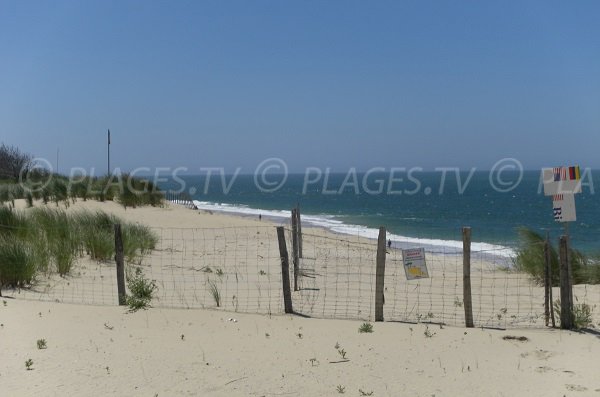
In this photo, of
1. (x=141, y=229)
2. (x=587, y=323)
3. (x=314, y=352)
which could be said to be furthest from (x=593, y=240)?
(x=314, y=352)

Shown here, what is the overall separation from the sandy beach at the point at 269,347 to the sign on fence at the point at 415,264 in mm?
684

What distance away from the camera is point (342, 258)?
65.4ft

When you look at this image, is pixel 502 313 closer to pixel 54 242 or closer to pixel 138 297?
pixel 138 297

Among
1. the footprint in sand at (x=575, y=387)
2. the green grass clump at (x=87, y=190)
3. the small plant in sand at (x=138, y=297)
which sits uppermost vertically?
the green grass clump at (x=87, y=190)

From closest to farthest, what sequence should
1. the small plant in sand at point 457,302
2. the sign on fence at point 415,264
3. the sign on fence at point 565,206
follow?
1. the sign on fence at point 565,206
2. the sign on fence at point 415,264
3. the small plant in sand at point 457,302

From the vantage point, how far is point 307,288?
44.1ft

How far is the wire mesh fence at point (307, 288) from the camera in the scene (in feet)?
34.5

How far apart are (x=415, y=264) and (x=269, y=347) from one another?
296 centimetres

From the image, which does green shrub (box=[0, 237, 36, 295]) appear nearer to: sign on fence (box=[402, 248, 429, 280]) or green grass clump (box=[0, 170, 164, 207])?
sign on fence (box=[402, 248, 429, 280])

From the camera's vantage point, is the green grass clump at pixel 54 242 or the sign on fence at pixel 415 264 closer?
the sign on fence at pixel 415 264

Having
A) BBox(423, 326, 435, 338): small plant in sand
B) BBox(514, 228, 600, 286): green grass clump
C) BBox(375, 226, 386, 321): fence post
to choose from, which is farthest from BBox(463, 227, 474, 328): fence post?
BBox(514, 228, 600, 286): green grass clump

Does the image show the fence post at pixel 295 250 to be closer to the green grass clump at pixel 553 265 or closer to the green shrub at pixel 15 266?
the green grass clump at pixel 553 265

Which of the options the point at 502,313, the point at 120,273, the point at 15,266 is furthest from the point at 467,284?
the point at 15,266

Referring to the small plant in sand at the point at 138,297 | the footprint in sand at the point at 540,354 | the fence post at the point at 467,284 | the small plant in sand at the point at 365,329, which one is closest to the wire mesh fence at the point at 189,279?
the small plant in sand at the point at 138,297
